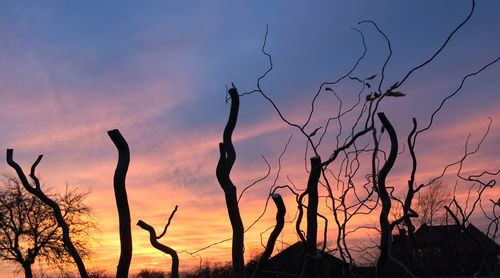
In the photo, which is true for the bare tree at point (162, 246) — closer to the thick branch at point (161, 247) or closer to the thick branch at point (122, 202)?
the thick branch at point (161, 247)

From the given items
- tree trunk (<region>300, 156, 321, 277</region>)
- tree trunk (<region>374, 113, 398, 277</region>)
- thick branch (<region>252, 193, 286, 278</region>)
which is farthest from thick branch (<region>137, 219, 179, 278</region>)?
tree trunk (<region>374, 113, 398, 277</region>)

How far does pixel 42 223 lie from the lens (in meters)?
24.6

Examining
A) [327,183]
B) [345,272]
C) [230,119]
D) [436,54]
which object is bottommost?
[345,272]

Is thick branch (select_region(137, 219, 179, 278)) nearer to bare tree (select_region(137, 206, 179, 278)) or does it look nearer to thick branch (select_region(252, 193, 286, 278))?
bare tree (select_region(137, 206, 179, 278))

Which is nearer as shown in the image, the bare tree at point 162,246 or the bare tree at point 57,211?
the bare tree at point 162,246

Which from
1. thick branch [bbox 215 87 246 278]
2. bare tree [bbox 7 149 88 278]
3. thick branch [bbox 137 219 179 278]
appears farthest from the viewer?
bare tree [bbox 7 149 88 278]

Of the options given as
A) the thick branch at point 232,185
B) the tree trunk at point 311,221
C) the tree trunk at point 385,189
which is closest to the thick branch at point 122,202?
the thick branch at point 232,185

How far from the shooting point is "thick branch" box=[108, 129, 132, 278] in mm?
2480

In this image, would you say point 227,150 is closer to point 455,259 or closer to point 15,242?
point 455,259

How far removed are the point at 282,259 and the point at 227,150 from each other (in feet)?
4.92

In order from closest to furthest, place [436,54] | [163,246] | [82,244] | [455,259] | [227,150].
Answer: [436,54] → [227,150] → [163,246] → [455,259] → [82,244]

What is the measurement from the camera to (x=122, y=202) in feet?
8.13

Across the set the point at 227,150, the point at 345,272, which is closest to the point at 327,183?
the point at 345,272

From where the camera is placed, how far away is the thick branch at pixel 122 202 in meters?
2.48
